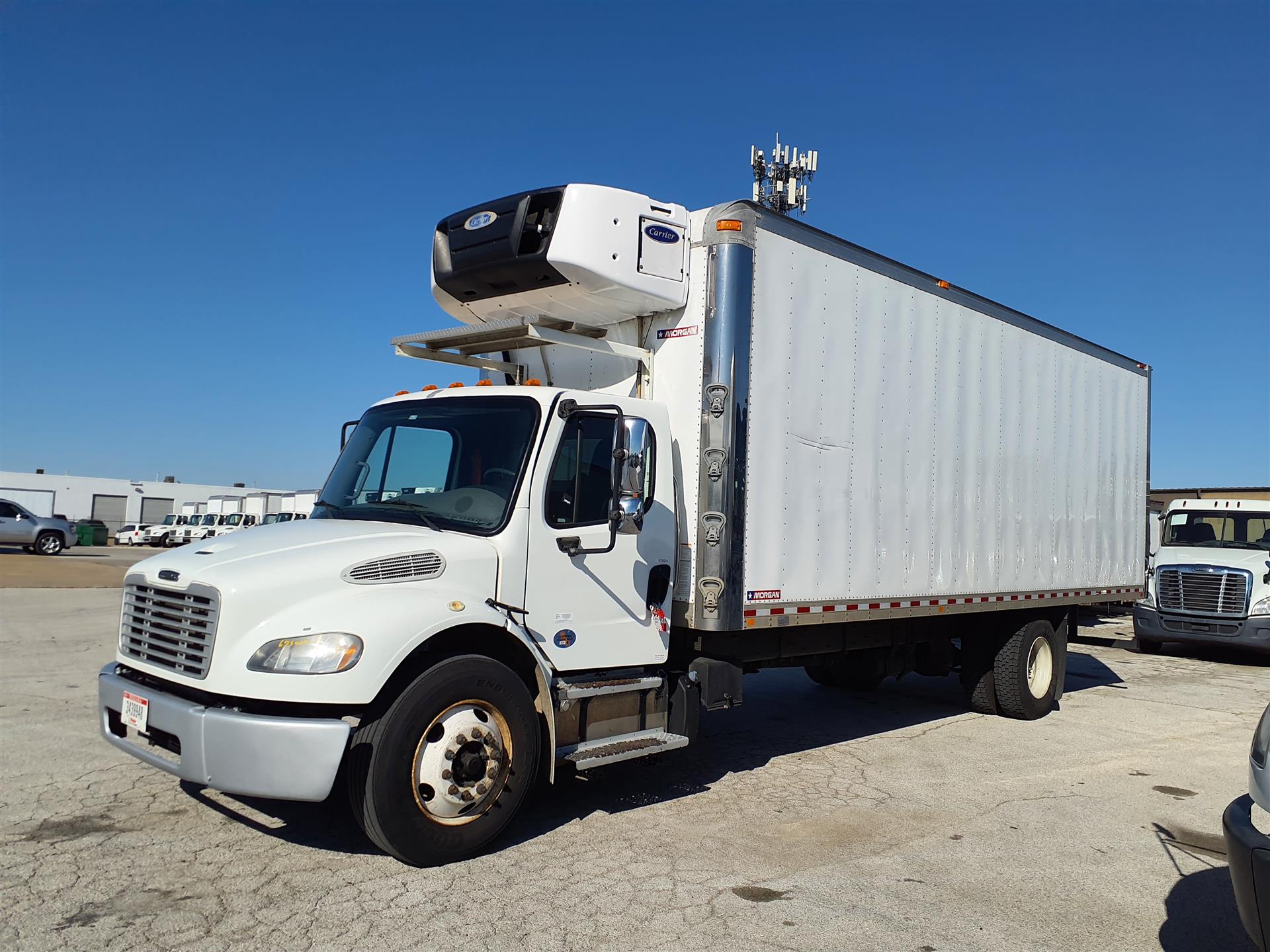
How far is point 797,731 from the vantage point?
8.80 metres

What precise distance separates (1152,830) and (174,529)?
54567 millimetres

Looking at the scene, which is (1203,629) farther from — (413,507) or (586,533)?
(413,507)

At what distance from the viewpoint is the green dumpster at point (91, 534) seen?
51.5 metres

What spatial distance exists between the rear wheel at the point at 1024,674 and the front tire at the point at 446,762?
19.6 ft

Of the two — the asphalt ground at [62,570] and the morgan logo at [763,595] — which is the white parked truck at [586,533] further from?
the asphalt ground at [62,570]

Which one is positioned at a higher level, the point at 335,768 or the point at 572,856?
the point at 335,768

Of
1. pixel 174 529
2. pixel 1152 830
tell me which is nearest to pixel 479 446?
pixel 1152 830

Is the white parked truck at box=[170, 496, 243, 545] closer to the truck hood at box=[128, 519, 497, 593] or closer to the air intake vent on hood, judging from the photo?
the truck hood at box=[128, 519, 497, 593]

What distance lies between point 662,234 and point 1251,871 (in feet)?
15.0

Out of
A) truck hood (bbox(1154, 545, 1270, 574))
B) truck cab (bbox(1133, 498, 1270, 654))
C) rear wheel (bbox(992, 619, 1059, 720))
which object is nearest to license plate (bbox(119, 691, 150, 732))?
rear wheel (bbox(992, 619, 1059, 720))

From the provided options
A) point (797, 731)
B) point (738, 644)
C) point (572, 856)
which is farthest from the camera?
point (797, 731)

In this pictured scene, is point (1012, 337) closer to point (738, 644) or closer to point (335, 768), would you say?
point (738, 644)

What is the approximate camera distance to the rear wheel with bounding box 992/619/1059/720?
9.57 meters

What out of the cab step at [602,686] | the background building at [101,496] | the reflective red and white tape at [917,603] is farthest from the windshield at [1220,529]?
the background building at [101,496]
